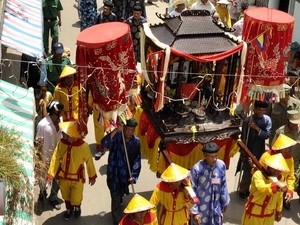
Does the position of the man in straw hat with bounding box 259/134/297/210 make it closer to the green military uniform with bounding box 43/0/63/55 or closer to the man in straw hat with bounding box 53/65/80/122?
the man in straw hat with bounding box 53/65/80/122

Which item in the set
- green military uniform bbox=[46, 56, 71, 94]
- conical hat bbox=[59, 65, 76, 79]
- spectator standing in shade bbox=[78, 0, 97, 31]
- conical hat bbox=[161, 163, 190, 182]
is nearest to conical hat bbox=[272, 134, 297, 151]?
conical hat bbox=[161, 163, 190, 182]

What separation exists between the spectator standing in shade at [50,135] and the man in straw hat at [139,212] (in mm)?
1827

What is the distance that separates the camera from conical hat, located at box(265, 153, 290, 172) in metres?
6.77

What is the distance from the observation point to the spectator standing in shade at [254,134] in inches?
314

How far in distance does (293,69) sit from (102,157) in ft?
12.7

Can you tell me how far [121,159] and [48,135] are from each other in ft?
3.52

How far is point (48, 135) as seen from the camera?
7.68 meters

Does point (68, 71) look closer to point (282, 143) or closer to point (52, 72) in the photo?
point (52, 72)

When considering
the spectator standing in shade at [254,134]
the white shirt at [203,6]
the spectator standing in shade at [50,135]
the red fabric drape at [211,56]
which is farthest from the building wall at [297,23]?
the spectator standing in shade at [50,135]

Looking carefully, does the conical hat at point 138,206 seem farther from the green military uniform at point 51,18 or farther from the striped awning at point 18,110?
the green military uniform at point 51,18

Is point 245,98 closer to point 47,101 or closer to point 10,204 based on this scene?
point 47,101

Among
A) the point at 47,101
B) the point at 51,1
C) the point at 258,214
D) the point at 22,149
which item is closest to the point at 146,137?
the point at 47,101

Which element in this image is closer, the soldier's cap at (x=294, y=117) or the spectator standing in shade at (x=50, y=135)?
the spectator standing in shade at (x=50, y=135)

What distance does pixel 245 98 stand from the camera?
819cm
